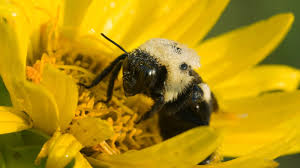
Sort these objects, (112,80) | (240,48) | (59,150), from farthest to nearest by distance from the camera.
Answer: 1. (240,48)
2. (112,80)
3. (59,150)

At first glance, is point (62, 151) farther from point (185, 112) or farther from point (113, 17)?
point (113, 17)

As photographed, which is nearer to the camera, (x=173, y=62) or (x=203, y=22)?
(x=173, y=62)

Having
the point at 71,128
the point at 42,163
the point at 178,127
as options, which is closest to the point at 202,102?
the point at 178,127

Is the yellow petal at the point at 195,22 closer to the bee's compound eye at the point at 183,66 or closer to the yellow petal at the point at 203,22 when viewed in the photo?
the yellow petal at the point at 203,22

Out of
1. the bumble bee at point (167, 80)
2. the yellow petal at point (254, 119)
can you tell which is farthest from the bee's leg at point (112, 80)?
the yellow petal at point (254, 119)

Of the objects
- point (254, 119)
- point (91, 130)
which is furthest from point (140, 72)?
point (254, 119)

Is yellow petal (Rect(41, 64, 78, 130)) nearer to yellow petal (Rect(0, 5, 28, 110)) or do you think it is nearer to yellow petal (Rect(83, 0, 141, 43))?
yellow petal (Rect(0, 5, 28, 110))

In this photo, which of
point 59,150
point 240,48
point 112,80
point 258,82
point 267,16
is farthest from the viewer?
point 267,16
